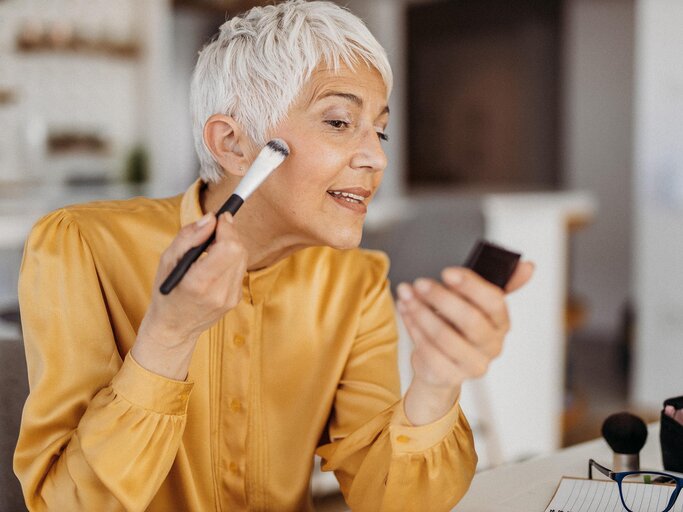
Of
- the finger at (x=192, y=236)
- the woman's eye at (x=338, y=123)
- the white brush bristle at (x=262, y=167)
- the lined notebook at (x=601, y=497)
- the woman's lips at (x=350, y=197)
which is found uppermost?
the woman's eye at (x=338, y=123)

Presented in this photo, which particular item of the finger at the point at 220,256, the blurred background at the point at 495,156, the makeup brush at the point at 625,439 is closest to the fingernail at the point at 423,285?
the finger at the point at 220,256

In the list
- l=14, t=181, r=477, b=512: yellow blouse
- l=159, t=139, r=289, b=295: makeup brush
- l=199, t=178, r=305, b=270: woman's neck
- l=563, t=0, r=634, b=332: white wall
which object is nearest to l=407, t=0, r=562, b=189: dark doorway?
l=563, t=0, r=634, b=332: white wall

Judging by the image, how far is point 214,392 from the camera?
1.16 metres

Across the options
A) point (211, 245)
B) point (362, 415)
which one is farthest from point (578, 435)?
point (211, 245)

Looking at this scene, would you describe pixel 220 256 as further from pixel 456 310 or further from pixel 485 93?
pixel 485 93

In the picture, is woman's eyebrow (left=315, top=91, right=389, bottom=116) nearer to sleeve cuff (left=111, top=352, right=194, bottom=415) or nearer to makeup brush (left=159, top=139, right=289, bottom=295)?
makeup brush (left=159, top=139, right=289, bottom=295)

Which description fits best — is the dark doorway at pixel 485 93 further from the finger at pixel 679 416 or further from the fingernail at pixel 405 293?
the fingernail at pixel 405 293

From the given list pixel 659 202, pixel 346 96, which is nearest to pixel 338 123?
pixel 346 96

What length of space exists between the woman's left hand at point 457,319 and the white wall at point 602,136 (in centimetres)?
520

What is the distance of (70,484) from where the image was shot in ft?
3.07

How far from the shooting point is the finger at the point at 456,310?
77cm

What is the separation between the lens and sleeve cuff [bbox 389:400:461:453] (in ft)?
3.12

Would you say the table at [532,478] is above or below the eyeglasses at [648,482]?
below

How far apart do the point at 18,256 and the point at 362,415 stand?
2450 mm
